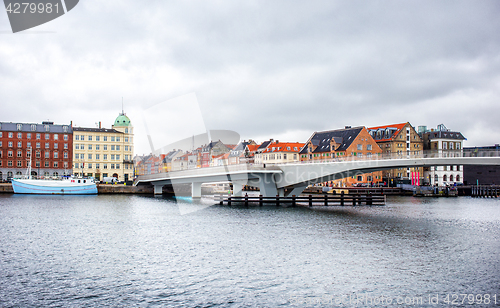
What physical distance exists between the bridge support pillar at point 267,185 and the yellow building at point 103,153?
69300 millimetres

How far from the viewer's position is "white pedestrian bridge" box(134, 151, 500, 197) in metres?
49.1

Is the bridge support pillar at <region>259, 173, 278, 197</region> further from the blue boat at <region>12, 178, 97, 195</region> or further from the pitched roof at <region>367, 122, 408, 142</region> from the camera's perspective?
the pitched roof at <region>367, 122, 408, 142</region>

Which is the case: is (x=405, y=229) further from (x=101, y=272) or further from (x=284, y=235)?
(x=101, y=272)

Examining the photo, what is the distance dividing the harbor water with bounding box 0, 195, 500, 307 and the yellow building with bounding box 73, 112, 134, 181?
8515cm

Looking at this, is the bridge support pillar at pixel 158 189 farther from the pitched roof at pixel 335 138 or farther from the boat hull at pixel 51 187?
the pitched roof at pixel 335 138

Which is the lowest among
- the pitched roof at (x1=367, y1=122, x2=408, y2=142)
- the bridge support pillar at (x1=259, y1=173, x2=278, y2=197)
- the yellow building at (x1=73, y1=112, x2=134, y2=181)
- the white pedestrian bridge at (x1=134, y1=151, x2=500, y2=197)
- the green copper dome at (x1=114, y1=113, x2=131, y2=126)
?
the bridge support pillar at (x1=259, y1=173, x2=278, y2=197)

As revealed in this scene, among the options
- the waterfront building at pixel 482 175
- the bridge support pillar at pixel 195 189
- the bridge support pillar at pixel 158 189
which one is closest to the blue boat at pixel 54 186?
the bridge support pillar at pixel 158 189

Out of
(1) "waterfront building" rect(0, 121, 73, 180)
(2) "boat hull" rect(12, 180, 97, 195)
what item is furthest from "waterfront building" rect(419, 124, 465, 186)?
(1) "waterfront building" rect(0, 121, 73, 180)

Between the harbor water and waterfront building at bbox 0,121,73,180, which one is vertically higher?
waterfront building at bbox 0,121,73,180

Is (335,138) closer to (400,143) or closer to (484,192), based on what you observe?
(400,143)

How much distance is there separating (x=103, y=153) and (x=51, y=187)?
34.3 metres

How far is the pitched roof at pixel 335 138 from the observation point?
111250 millimetres

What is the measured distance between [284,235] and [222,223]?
362 inches

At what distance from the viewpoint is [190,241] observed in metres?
29.8
